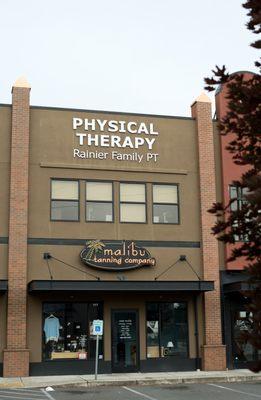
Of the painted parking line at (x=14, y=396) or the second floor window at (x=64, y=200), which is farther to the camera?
the second floor window at (x=64, y=200)

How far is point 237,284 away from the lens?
21406mm

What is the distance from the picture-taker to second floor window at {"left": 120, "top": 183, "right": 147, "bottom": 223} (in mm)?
22266

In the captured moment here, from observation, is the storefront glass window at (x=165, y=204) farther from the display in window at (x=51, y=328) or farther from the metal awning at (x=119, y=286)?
the display in window at (x=51, y=328)

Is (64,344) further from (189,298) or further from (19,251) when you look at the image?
(189,298)

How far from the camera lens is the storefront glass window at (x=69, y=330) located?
2067 cm

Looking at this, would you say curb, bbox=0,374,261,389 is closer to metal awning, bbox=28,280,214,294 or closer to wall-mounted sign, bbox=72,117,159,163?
metal awning, bbox=28,280,214,294

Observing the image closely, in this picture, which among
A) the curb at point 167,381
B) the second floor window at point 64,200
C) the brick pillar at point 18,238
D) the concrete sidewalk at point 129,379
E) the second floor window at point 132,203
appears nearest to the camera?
the concrete sidewalk at point 129,379

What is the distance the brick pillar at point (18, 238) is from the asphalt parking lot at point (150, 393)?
9.58ft

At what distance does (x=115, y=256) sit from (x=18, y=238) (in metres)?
3.57

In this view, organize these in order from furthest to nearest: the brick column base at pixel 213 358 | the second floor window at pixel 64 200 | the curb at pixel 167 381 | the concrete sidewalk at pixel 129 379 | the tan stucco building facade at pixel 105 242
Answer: the second floor window at pixel 64 200 < the brick column base at pixel 213 358 < the tan stucco building facade at pixel 105 242 < the curb at pixel 167 381 < the concrete sidewalk at pixel 129 379

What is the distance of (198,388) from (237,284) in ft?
16.5

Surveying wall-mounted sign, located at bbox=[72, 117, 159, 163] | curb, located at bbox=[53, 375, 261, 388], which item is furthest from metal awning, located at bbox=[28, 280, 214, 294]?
wall-mounted sign, located at bbox=[72, 117, 159, 163]

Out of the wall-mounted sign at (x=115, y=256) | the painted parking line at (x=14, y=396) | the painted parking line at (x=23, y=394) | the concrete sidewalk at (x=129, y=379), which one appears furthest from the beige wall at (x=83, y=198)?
the painted parking line at (x=14, y=396)

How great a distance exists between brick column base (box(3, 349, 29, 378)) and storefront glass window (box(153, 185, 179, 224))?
6997 millimetres
